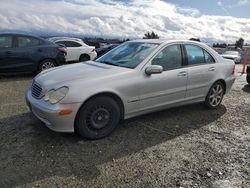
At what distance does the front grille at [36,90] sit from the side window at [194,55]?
2806 millimetres

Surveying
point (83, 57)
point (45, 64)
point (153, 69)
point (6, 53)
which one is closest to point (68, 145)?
point (153, 69)

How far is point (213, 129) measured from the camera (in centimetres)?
483

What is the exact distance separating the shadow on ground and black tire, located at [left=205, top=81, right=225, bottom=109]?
0.48 metres

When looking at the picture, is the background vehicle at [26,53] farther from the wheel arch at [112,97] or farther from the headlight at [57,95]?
the wheel arch at [112,97]

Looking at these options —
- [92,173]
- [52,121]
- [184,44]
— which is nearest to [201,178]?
[92,173]

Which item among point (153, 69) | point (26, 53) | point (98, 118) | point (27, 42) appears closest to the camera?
point (98, 118)

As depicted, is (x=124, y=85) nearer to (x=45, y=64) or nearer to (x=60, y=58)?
(x=45, y=64)

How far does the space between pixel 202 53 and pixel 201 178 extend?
9.87ft

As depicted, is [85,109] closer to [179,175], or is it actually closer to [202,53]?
[179,175]

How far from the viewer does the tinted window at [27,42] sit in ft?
29.3

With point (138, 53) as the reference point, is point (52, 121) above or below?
below

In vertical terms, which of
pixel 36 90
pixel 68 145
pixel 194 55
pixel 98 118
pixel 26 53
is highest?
pixel 194 55

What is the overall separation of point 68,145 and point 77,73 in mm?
1134

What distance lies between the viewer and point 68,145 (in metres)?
3.96
